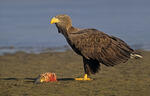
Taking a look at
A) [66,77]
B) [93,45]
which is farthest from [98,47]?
[66,77]

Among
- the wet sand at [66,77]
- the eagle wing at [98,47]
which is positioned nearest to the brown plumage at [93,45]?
the eagle wing at [98,47]

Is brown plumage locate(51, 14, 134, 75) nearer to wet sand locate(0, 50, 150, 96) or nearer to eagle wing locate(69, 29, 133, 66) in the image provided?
eagle wing locate(69, 29, 133, 66)

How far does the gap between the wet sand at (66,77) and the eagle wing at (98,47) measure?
622mm

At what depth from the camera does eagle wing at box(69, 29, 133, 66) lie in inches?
410

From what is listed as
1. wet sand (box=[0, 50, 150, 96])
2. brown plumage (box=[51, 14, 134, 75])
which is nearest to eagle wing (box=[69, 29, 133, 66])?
brown plumage (box=[51, 14, 134, 75])

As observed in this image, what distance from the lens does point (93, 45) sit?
10516mm

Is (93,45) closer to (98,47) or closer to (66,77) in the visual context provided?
(98,47)

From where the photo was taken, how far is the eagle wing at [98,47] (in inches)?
410

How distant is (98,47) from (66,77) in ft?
6.42

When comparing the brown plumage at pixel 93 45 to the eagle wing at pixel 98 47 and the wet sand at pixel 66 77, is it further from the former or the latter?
the wet sand at pixel 66 77

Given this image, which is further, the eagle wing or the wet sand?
the eagle wing

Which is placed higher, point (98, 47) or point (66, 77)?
point (98, 47)

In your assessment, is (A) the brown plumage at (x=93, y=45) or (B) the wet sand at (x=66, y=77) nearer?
(B) the wet sand at (x=66, y=77)

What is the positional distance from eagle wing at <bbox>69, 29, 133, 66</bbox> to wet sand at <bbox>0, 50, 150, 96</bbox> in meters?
0.62
